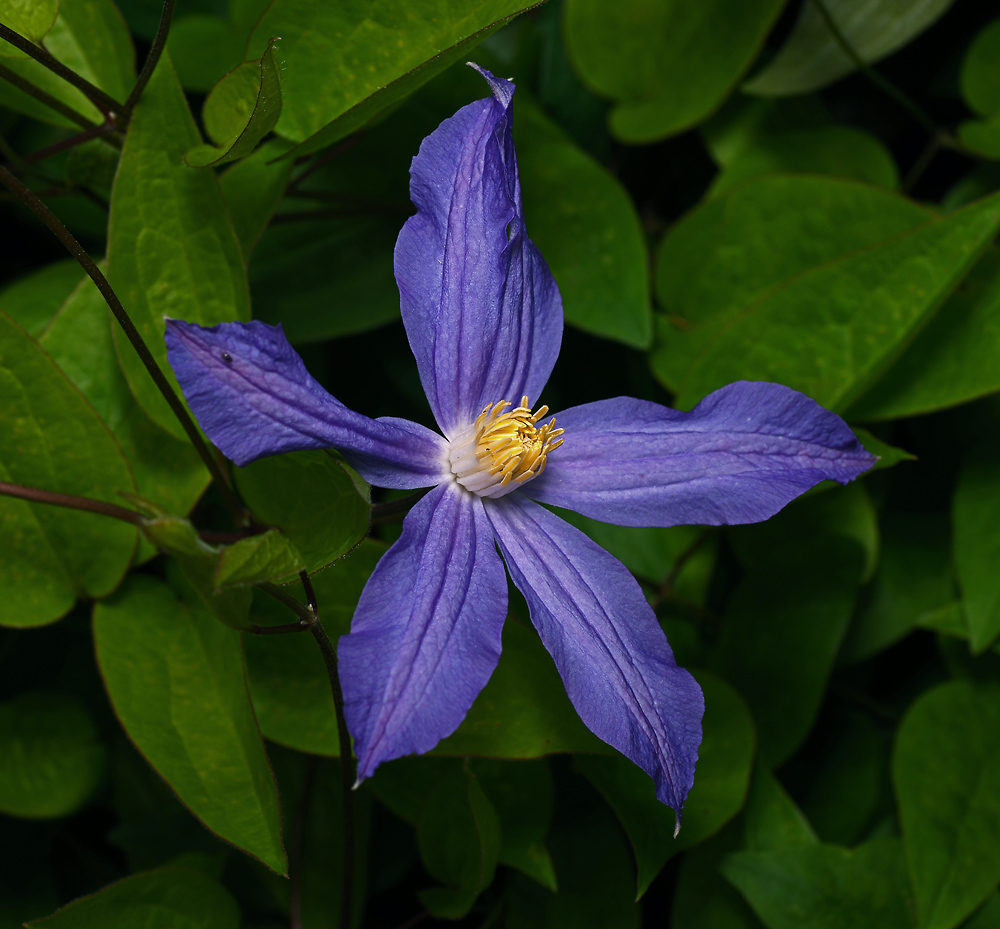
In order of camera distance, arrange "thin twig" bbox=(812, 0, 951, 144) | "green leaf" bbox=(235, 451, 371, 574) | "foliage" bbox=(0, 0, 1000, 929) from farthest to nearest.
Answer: "thin twig" bbox=(812, 0, 951, 144) < "foliage" bbox=(0, 0, 1000, 929) < "green leaf" bbox=(235, 451, 371, 574)

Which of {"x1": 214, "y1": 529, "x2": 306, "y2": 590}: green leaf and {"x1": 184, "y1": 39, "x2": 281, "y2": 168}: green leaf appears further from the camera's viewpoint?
{"x1": 184, "y1": 39, "x2": 281, "y2": 168}: green leaf

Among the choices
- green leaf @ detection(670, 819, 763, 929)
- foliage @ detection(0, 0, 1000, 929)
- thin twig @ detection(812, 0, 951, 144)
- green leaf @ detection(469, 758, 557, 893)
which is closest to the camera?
foliage @ detection(0, 0, 1000, 929)

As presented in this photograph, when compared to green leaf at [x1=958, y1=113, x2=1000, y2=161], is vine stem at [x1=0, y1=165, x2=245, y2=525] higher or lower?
higher

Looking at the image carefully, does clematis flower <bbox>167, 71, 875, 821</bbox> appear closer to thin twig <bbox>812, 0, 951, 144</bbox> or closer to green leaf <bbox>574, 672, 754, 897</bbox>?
green leaf <bbox>574, 672, 754, 897</bbox>

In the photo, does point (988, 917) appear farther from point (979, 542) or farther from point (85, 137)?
point (85, 137)

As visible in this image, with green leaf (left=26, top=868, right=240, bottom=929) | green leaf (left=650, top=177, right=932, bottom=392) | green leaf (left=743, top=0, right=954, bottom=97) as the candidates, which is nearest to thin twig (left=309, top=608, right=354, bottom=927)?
green leaf (left=26, top=868, right=240, bottom=929)

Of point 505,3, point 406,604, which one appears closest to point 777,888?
point 406,604

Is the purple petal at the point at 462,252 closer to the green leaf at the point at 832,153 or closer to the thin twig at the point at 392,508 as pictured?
the thin twig at the point at 392,508
